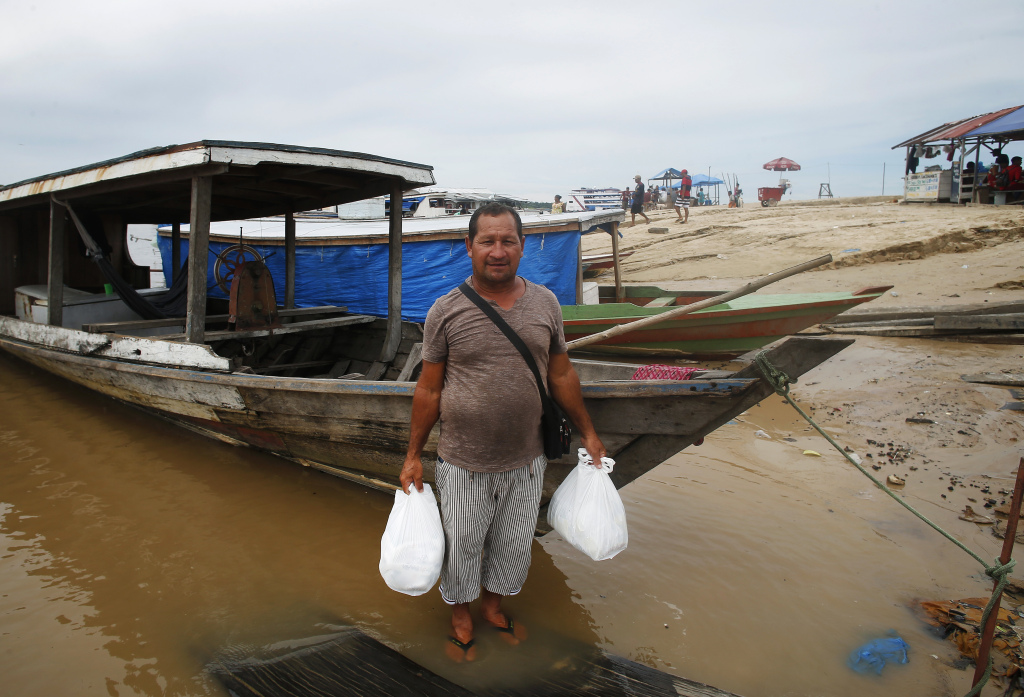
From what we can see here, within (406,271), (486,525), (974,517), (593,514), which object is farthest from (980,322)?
(406,271)

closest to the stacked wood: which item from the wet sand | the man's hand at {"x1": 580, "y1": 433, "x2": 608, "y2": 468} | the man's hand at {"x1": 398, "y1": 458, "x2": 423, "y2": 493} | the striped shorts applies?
the wet sand

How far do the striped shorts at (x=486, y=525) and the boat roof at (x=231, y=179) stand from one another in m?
2.57

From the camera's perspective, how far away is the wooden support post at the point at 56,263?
5.41m

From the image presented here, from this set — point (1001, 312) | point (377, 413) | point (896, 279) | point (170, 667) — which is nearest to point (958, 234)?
point (896, 279)

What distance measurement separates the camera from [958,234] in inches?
425

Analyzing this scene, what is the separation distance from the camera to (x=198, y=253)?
4133 mm

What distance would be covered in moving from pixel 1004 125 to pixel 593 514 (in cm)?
1739

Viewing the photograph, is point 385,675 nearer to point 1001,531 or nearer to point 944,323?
point 1001,531

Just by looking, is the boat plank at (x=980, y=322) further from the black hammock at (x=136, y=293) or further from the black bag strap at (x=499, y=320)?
the black hammock at (x=136, y=293)

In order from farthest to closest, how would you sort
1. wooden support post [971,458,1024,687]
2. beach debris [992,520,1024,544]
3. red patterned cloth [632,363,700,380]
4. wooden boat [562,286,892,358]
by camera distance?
wooden boat [562,286,892,358], beach debris [992,520,1024,544], red patterned cloth [632,363,700,380], wooden support post [971,458,1024,687]

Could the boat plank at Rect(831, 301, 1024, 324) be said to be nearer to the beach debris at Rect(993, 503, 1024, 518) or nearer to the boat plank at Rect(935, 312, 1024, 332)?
the boat plank at Rect(935, 312, 1024, 332)

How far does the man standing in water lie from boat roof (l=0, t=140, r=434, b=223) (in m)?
2.28

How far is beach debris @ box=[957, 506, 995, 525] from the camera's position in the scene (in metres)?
3.50

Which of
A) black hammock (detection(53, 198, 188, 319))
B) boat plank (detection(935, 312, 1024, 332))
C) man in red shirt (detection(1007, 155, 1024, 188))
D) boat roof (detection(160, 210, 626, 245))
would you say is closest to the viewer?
black hammock (detection(53, 198, 188, 319))
